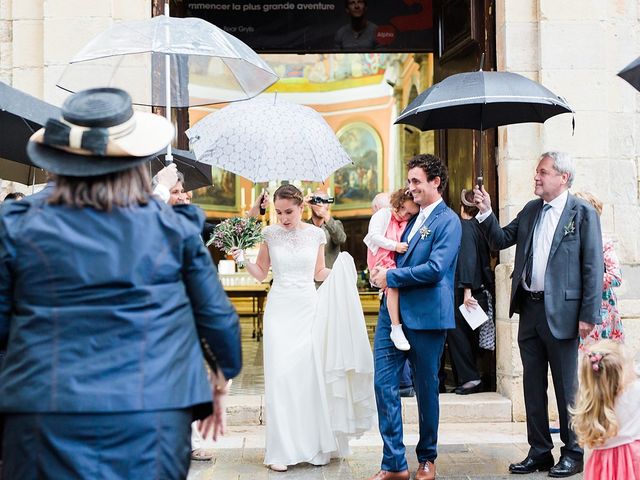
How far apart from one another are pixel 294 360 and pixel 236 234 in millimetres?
970

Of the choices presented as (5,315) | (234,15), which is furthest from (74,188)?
(234,15)

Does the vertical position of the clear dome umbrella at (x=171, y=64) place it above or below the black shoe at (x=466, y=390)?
above

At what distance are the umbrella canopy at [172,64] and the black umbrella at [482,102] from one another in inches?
41.1

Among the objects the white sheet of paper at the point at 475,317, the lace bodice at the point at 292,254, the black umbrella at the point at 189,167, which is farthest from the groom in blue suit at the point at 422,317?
the black umbrella at the point at 189,167

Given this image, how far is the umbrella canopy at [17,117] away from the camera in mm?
4975

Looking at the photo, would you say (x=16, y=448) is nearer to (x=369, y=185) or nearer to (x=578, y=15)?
(x=578, y=15)

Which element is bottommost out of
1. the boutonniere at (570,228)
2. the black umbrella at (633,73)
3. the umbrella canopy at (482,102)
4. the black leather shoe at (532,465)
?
the black leather shoe at (532,465)

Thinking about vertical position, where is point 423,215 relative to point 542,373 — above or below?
above

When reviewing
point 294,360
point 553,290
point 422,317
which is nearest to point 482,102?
point 553,290

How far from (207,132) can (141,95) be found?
2.28 ft

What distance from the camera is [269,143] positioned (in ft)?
20.4

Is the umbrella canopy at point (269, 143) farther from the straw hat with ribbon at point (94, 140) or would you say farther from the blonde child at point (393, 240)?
the straw hat with ribbon at point (94, 140)

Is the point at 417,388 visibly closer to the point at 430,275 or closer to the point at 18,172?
the point at 430,275

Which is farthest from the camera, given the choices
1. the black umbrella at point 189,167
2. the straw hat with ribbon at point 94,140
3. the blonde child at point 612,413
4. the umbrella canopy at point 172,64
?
the black umbrella at point 189,167
